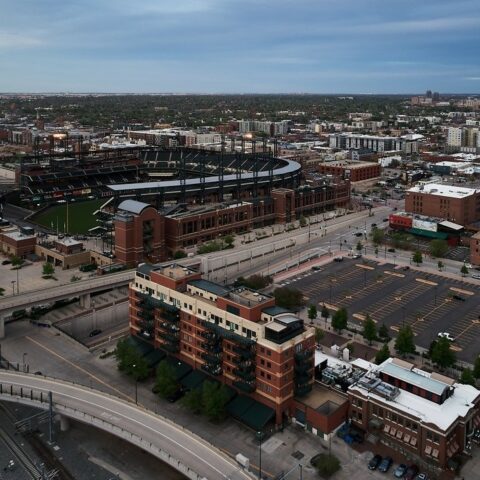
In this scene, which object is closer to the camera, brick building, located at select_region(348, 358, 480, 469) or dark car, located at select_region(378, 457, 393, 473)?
dark car, located at select_region(378, 457, 393, 473)

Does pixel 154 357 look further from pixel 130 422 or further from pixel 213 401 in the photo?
pixel 130 422

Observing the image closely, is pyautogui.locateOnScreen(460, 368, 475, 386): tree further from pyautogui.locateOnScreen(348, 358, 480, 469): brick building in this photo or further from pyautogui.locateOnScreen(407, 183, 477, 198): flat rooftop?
pyautogui.locateOnScreen(407, 183, 477, 198): flat rooftop

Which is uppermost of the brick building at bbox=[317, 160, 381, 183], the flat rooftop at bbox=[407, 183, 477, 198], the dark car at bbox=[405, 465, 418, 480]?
the brick building at bbox=[317, 160, 381, 183]

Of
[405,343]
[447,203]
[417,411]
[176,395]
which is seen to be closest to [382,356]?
[405,343]

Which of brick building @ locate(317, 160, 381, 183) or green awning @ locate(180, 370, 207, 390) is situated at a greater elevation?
brick building @ locate(317, 160, 381, 183)

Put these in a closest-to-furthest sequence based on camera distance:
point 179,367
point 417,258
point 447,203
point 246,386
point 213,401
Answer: point 213,401 → point 246,386 → point 179,367 → point 417,258 → point 447,203

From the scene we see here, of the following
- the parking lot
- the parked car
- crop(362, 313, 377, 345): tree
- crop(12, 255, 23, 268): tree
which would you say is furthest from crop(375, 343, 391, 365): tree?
crop(12, 255, 23, 268): tree

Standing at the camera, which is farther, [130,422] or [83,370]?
[83,370]
